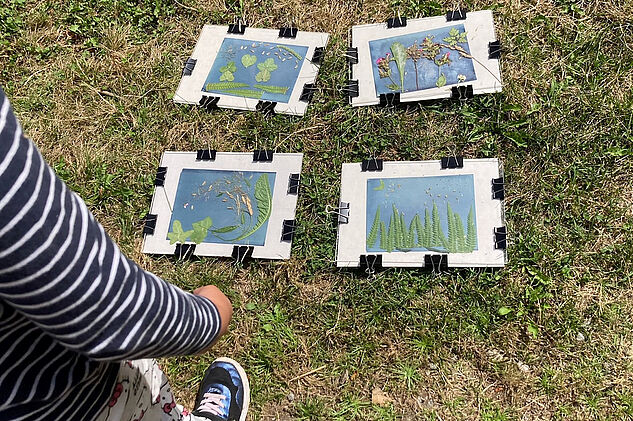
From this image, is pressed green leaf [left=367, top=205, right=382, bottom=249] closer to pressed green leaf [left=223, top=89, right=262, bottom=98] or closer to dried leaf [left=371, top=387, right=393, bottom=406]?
dried leaf [left=371, top=387, right=393, bottom=406]

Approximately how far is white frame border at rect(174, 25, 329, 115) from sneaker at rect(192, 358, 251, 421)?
3.12 ft

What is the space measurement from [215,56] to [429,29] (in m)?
0.86

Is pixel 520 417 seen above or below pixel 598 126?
below

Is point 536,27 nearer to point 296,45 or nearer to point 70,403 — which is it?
point 296,45

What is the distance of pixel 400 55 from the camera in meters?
2.16

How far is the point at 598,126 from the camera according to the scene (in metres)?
1.92

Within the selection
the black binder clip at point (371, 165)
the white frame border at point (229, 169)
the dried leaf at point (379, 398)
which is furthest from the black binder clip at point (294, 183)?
the dried leaf at point (379, 398)

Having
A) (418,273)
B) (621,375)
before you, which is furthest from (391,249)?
(621,375)

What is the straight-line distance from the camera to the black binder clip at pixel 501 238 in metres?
1.77

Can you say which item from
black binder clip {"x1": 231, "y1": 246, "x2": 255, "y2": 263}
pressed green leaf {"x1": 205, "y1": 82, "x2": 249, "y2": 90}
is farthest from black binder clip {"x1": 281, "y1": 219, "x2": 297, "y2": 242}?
pressed green leaf {"x1": 205, "y1": 82, "x2": 249, "y2": 90}

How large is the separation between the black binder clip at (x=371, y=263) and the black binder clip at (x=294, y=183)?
349mm

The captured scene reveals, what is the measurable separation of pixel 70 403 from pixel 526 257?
4.50ft

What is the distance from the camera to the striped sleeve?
0.55 metres

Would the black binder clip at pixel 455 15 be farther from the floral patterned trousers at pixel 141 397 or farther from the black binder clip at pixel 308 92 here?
the floral patterned trousers at pixel 141 397
